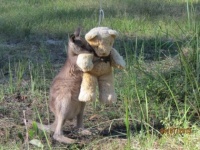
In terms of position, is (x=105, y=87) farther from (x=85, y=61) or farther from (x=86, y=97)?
(x=85, y=61)

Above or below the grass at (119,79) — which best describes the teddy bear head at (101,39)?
above

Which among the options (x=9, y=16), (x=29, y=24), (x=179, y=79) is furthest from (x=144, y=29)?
(x=179, y=79)

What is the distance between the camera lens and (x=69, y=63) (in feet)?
13.4

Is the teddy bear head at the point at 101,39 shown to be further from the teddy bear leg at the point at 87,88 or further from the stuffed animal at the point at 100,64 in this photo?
the teddy bear leg at the point at 87,88

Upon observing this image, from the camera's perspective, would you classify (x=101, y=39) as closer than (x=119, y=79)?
Yes

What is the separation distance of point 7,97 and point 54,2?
19.8 ft

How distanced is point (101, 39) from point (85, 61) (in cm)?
19

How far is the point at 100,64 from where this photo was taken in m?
3.98

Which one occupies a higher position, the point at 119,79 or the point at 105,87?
the point at 105,87

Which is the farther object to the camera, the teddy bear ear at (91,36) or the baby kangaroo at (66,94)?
the baby kangaroo at (66,94)

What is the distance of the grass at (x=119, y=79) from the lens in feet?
13.3

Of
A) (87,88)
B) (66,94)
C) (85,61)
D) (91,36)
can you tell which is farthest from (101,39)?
(66,94)

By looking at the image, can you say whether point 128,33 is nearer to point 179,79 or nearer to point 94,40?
point 179,79

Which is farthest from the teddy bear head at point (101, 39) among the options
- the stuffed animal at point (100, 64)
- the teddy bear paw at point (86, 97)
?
the teddy bear paw at point (86, 97)
